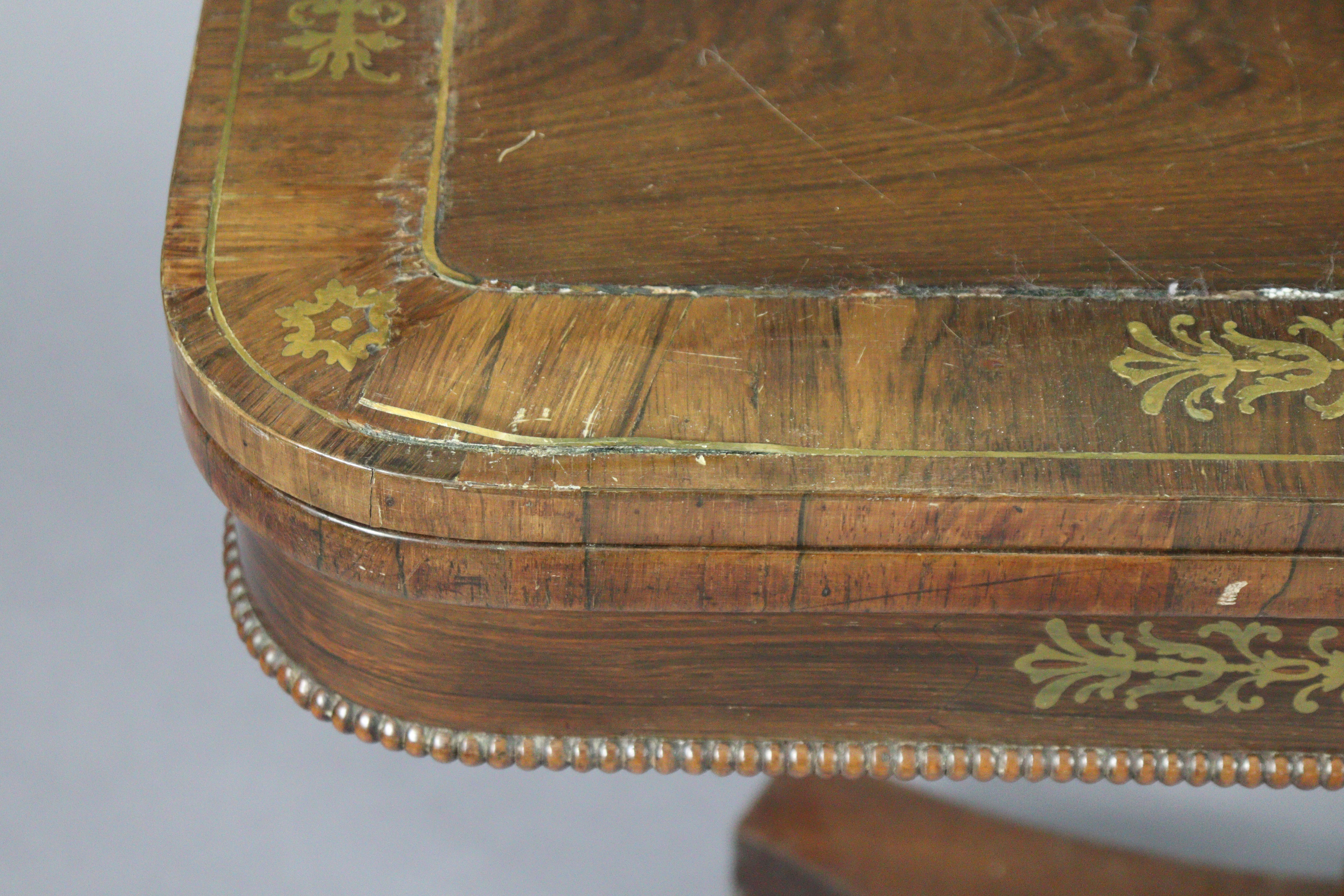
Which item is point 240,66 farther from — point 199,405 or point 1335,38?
point 1335,38

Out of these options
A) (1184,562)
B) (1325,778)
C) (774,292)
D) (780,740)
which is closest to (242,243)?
(774,292)

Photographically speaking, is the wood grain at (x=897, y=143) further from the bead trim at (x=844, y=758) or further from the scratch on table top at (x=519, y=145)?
the bead trim at (x=844, y=758)

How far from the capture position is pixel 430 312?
3.32 ft

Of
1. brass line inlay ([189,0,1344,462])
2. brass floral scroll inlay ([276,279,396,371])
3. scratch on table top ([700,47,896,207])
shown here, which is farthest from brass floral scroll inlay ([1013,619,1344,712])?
brass floral scroll inlay ([276,279,396,371])

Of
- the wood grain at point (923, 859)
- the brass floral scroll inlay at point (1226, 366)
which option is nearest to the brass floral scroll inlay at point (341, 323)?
the brass floral scroll inlay at point (1226, 366)

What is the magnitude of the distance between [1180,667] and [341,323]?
21.2 inches

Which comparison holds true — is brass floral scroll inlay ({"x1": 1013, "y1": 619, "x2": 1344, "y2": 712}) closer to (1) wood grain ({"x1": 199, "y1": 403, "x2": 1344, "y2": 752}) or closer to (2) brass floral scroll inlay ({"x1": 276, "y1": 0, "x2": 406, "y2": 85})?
(1) wood grain ({"x1": 199, "y1": 403, "x2": 1344, "y2": 752})

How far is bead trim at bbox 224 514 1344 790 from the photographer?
1.08m

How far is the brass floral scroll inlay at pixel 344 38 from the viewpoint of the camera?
1.18 metres

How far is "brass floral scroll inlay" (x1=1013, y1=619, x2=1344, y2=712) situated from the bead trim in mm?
42

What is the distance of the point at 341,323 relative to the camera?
100 cm

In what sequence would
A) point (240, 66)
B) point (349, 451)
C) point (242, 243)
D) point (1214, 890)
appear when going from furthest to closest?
point (1214, 890) < point (240, 66) < point (242, 243) < point (349, 451)

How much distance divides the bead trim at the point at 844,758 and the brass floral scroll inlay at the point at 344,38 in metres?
0.42

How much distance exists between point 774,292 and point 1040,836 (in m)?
0.85
